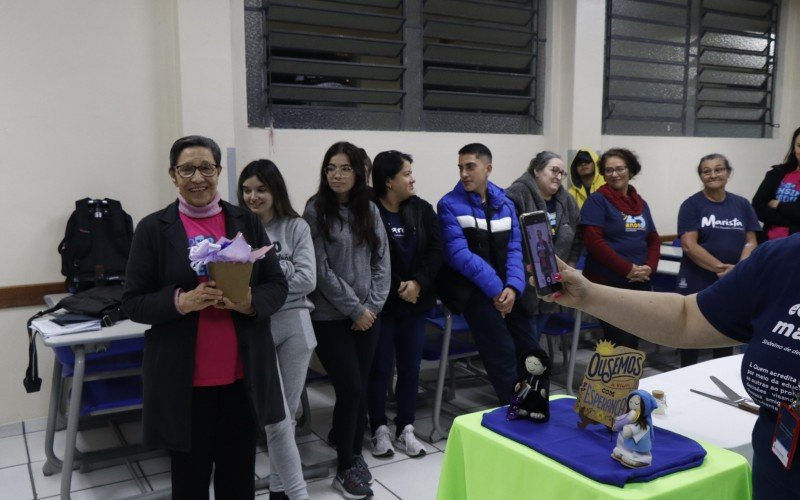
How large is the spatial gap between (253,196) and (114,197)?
150 centimetres

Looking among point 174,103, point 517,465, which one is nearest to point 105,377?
point 174,103

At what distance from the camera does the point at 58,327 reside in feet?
9.38

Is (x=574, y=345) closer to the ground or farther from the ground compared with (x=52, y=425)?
farther from the ground

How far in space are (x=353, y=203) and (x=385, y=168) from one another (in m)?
0.36

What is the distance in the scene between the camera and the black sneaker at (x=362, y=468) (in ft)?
9.86

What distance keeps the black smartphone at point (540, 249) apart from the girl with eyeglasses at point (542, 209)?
6.64 feet

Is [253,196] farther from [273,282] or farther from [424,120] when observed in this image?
[424,120]

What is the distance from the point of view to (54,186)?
3.69 m

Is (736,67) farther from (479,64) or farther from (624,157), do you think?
(624,157)

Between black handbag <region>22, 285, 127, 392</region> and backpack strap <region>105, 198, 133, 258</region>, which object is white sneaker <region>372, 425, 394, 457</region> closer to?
black handbag <region>22, 285, 127, 392</region>

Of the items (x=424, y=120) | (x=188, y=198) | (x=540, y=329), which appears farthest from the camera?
(x=424, y=120)

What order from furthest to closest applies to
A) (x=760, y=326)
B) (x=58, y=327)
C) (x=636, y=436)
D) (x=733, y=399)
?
(x=58, y=327)
(x=733, y=399)
(x=636, y=436)
(x=760, y=326)

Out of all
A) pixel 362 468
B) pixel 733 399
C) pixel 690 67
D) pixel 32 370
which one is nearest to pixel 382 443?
pixel 362 468

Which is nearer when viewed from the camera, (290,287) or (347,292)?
(290,287)
